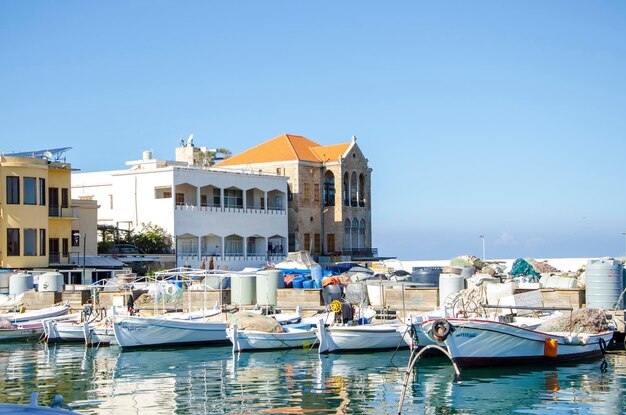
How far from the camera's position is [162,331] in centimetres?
3634

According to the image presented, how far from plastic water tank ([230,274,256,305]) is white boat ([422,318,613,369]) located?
16.3 m

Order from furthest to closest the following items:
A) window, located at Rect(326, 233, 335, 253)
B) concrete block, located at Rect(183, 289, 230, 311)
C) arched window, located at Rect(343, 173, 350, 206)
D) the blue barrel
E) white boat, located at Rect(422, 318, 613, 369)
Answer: arched window, located at Rect(343, 173, 350, 206)
window, located at Rect(326, 233, 335, 253)
the blue barrel
concrete block, located at Rect(183, 289, 230, 311)
white boat, located at Rect(422, 318, 613, 369)

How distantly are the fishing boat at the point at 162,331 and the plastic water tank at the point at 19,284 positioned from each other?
1464cm

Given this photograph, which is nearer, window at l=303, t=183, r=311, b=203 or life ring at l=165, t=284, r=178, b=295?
life ring at l=165, t=284, r=178, b=295

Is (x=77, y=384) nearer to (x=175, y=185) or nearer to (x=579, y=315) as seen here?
(x=579, y=315)

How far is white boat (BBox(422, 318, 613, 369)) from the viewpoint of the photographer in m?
27.7

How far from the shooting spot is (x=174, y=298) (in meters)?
44.6

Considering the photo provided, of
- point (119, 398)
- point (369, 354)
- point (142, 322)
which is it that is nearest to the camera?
point (119, 398)

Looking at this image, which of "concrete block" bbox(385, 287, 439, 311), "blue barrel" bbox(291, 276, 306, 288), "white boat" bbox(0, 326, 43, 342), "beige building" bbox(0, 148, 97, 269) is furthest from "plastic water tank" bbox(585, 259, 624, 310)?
"beige building" bbox(0, 148, 97, 269)

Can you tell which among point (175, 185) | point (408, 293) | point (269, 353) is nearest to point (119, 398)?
point (269, 353)

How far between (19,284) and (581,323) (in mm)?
30212

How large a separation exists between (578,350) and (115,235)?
42.9 meters

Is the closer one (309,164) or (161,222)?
(161,222)

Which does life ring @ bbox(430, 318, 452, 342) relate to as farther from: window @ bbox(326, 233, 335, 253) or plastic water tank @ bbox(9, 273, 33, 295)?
window @ bbox(326, 233, 335, 253)
